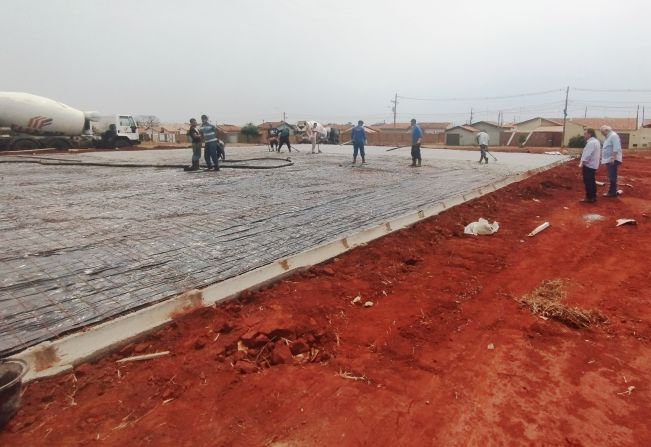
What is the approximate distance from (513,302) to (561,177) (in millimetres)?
10085

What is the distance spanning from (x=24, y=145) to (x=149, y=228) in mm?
22996

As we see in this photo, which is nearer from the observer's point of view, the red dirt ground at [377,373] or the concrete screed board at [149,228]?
the red dirt ground at [377,373]

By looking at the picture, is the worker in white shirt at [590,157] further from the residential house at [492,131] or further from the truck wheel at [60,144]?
the residential house at [492,131]

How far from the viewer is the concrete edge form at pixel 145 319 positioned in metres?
2.46

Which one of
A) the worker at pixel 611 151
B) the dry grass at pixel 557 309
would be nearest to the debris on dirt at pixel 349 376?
the dry grass at pixel 557 309

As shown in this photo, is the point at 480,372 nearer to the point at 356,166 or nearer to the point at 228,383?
the point at 228,383

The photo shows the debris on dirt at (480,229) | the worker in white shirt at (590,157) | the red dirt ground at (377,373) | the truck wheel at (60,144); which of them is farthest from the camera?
the truck wheel at (60,144)

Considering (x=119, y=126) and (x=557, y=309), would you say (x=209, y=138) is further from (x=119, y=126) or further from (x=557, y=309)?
(x=119, y=126)

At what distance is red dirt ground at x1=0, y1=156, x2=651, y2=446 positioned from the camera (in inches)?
83.8

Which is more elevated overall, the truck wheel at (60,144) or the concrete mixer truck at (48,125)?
the concrete mixer truck at (48,125)

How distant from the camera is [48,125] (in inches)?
926

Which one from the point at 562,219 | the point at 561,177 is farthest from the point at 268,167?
the point at 561,177

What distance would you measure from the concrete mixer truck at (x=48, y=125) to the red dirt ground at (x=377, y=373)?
82.7ft

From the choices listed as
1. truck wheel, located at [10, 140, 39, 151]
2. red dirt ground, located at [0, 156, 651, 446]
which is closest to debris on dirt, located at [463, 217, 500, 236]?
red dirt ground, located at [0, 156, 651, 446]
